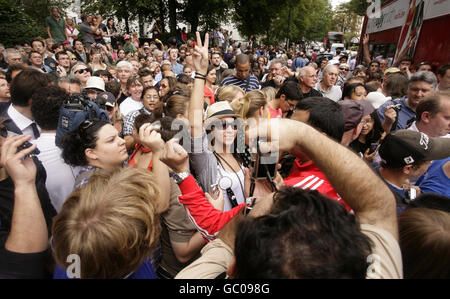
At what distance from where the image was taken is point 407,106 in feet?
11.7

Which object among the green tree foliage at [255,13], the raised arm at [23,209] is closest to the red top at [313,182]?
the raised arm at [23,209]

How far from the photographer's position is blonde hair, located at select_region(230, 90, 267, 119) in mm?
2889

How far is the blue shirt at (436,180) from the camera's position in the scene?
1.90 m

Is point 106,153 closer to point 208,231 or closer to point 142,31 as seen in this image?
point 208,231

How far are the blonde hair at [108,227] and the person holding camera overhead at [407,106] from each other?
3.18 meters

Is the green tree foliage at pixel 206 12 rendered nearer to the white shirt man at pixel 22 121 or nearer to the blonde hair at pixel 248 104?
the blonde hair at pixel 248 104

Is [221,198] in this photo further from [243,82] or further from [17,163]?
[243,82]

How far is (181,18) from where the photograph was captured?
23.0 meters

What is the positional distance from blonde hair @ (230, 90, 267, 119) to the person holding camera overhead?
160 cm

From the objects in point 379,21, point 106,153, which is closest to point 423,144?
point 106,153

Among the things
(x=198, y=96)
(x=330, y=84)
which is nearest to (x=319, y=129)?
(x=198, y=96)

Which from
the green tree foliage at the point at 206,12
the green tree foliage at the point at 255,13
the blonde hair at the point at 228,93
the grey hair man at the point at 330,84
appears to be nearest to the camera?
the blonde hair at the point at 228,93

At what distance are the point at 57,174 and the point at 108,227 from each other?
1248mm

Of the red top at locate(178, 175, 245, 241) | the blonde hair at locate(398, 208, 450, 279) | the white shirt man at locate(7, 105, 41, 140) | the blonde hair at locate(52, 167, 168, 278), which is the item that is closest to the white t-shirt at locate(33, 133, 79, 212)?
the white shirt man at locate(7, 105, 41, 140)
